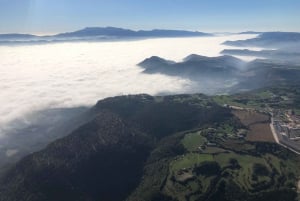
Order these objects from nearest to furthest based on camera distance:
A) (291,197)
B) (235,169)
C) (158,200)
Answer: (291,197)
(158,200)
(235,169)

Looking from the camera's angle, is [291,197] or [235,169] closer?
[291,197]

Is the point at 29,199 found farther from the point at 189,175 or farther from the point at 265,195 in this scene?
the point at 265,195

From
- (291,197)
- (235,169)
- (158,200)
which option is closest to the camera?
(291,197)

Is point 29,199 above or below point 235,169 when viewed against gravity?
below

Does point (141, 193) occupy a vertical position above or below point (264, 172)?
below

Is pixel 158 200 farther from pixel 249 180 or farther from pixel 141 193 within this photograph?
pixel 249 180

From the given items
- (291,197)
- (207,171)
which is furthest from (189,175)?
(291,197)

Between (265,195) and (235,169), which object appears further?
(235,169)

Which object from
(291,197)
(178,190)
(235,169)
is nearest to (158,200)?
(178,190)
